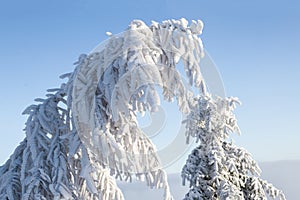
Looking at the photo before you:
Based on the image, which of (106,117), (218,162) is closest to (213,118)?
(218,162)

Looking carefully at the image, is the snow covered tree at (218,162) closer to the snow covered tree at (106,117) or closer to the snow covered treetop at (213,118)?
the snow covered treetop at (213,118)

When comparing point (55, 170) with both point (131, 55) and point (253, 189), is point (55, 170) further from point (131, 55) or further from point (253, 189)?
point (253, 189)

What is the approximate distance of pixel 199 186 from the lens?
7.69 metres

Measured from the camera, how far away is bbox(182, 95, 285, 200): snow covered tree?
7488 millimetres

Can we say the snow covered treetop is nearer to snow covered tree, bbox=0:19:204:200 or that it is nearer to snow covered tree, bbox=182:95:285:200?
snow covered tree, bbox=182:95:285:200

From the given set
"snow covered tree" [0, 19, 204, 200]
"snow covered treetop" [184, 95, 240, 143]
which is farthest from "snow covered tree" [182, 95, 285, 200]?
"snow covered tree" [0, 19, 204, 200]

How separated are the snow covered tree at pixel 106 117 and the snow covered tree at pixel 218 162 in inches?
80.8

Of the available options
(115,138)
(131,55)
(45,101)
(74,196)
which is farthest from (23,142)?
(131,55)

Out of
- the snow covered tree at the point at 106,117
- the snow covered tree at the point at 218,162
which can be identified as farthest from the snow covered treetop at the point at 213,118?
the snow covered tree at the point at 106,117

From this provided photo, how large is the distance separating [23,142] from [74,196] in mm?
Result: 1262

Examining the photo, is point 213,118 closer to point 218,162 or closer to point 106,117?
point 218,162

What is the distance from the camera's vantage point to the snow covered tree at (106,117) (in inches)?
184

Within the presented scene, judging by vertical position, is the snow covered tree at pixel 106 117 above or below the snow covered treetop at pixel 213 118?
below

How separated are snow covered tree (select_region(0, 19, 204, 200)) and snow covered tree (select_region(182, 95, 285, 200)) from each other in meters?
2.05
